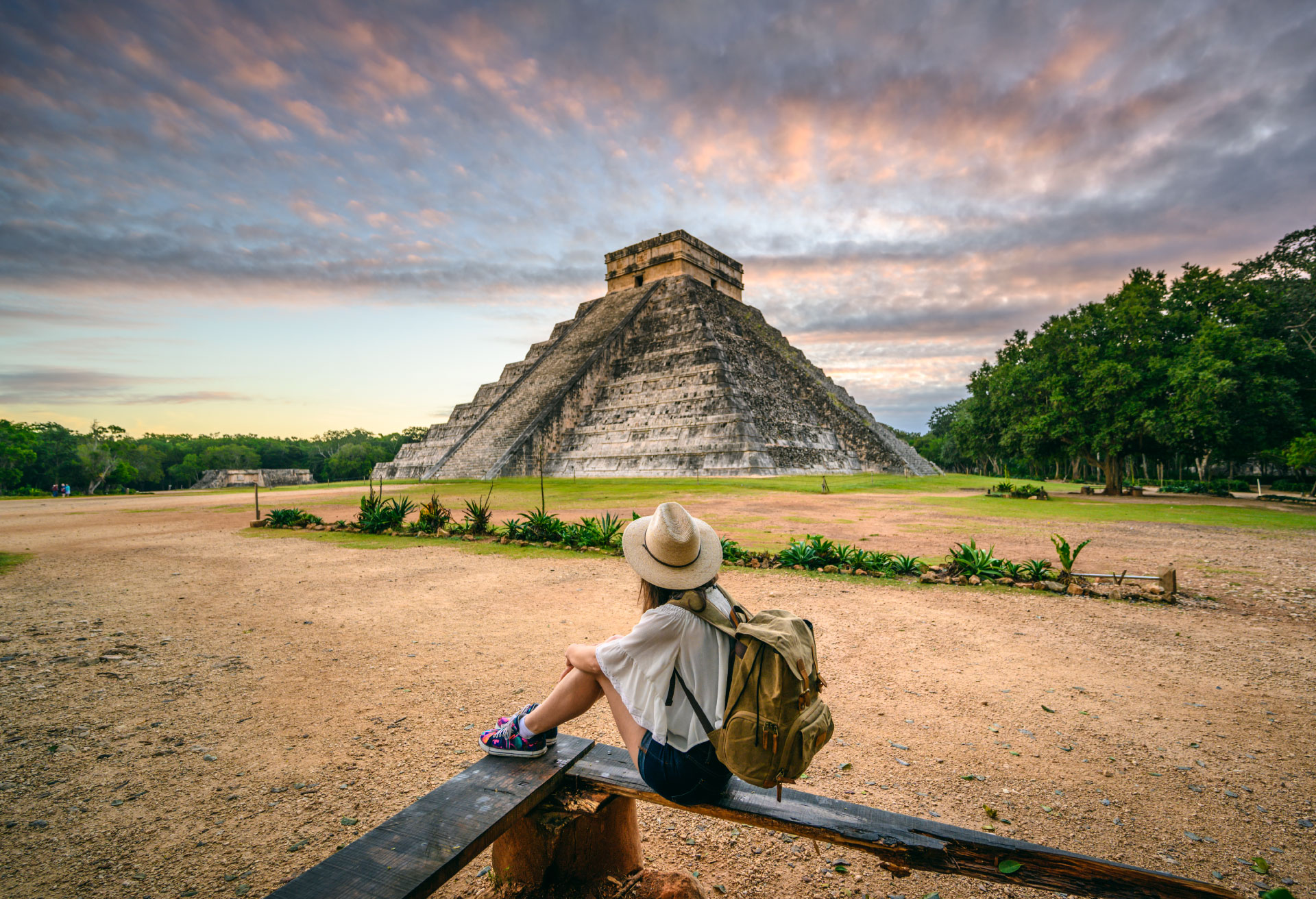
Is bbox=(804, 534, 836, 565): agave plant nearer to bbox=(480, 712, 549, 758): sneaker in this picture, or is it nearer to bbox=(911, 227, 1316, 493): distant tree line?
bbox=(480, 712, 549, 758): sneaker

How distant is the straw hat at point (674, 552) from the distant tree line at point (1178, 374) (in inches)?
786

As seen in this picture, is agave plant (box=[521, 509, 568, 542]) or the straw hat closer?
the straw hat

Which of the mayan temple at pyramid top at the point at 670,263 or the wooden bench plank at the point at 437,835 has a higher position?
the mayan temple at pyramid top at the point at 670,263

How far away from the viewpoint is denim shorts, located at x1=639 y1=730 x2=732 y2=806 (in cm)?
193

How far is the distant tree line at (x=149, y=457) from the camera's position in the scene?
4238 cm

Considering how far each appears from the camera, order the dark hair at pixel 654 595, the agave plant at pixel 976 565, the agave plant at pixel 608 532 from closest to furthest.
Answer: the dark hair at pixel 654 595 < the agave plant at pixel 976 565 < the agave plant at pixel 608 532

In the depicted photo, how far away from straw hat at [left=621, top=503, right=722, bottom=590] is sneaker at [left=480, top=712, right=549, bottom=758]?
0.85 m

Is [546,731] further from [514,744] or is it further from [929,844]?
[929,844]

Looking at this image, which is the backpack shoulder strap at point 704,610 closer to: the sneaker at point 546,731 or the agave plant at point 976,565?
the sneaker at point 546,731

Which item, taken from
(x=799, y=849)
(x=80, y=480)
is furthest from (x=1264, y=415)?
(x=80, y=480)

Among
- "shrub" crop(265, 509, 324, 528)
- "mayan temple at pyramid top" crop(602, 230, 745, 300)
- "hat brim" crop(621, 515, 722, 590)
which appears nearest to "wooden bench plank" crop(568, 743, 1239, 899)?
"hat brim" crop(621, 515, 722, 590)

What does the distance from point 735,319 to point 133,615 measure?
1267 inches

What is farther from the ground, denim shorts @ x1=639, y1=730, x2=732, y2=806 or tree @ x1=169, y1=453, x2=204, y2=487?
tree @ x1=169, y1=453, x2=204, y2=487

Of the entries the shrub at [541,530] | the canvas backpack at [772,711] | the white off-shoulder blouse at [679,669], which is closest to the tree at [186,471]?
the shrub at [541,530]
